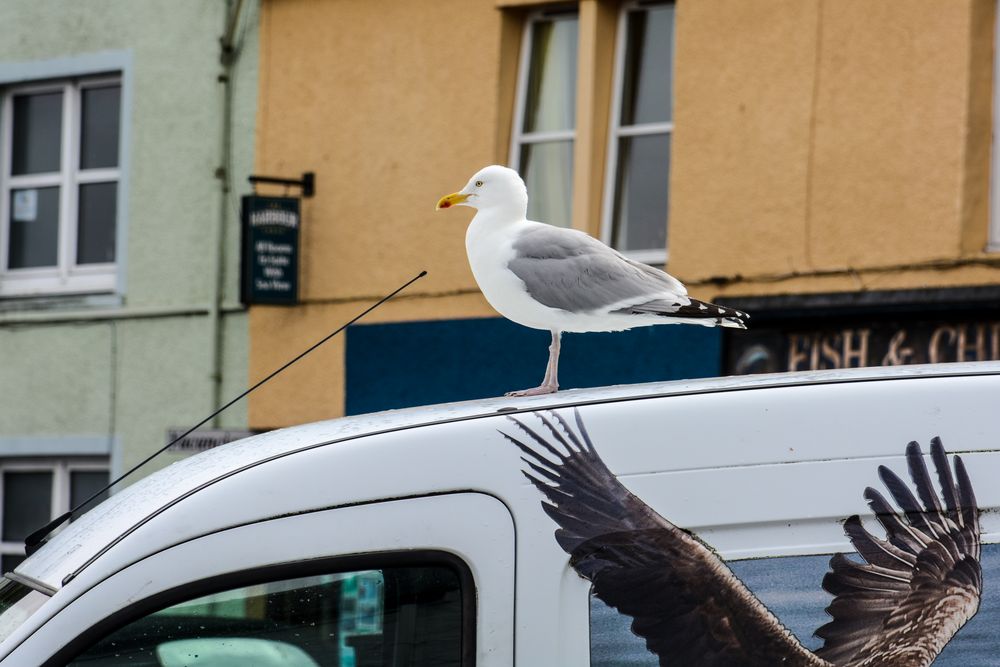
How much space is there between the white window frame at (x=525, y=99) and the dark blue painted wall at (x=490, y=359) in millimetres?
1285

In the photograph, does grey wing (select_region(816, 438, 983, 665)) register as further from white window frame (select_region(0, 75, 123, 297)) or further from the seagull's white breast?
white window frame (select_region(0, 75, 123, 297))

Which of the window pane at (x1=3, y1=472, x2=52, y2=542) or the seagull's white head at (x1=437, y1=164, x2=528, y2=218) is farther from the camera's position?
the window pane at (x1=3, y1=472, x2=52, y2=542)

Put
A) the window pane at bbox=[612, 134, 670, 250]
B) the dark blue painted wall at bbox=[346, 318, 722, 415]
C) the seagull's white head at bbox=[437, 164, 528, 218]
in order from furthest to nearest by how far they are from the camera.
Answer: the window pane at bbox=[612, 134, 670, 250] → the dark blue painted wall at bbox=[346, 318, 722, 415] → the seagull's white head at bbox=[437, 164, 528, 218]

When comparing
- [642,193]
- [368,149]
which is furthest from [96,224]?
[642,193]

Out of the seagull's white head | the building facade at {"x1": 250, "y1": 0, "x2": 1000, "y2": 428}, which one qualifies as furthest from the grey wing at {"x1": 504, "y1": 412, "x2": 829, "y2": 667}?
the building facade at {"x1": 250, "y1": 0, "x2": 1000, "y2": 428}

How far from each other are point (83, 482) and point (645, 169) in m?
5.23

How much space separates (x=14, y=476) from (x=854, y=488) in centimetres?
1167

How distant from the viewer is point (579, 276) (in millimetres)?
4152

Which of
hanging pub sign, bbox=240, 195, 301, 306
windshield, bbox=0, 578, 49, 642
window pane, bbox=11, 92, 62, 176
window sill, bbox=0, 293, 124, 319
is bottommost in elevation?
windshield, bbox=0, 578, 49, 642

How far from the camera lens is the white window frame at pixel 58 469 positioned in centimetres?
1318

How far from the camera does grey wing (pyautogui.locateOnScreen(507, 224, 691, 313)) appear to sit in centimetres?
411

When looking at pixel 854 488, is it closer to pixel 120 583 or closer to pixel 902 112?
pixel 120 583

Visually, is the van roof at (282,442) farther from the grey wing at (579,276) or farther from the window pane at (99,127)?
the window pane at (99,127)

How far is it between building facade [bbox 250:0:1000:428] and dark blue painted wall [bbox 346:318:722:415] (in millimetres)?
15
